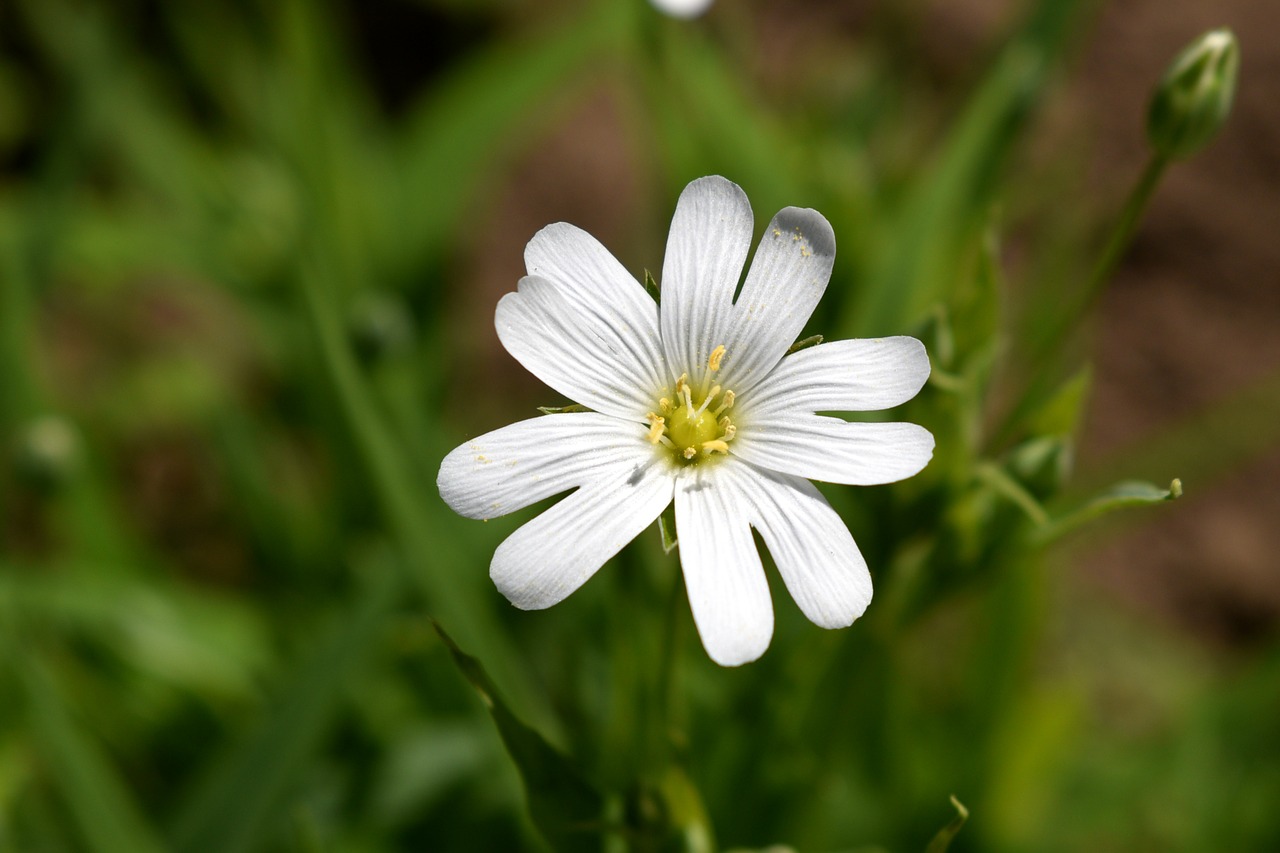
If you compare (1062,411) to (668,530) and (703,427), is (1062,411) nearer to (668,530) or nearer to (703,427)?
(703,427)

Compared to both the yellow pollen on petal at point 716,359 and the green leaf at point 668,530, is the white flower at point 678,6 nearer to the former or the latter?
the yellow pollen on petal at point 716,359

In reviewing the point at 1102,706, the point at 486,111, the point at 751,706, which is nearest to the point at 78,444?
the point at 486,111

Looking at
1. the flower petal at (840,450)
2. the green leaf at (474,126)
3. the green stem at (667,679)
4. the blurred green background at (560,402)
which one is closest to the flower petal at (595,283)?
the flower petal at (840,450)

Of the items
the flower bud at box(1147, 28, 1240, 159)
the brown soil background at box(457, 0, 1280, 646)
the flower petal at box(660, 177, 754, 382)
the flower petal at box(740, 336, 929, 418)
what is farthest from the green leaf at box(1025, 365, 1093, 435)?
the brown soil background at box(457, 0, 1280, 646)

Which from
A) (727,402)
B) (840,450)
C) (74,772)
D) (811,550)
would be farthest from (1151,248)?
(74,772)

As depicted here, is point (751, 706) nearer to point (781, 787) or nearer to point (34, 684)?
point (781, 787)

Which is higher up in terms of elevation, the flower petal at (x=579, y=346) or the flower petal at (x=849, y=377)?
the flower petal at (x=579, y=346)
